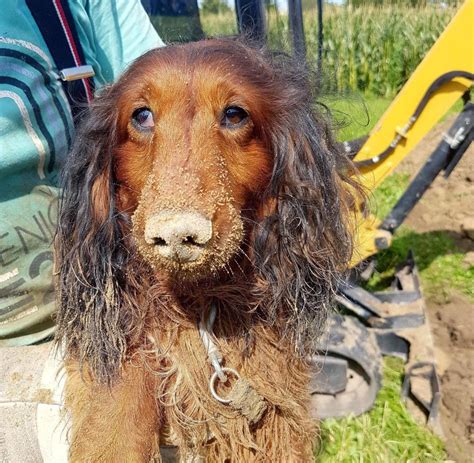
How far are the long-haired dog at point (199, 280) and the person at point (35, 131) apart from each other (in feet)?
0.55

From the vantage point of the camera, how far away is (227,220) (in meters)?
1.08

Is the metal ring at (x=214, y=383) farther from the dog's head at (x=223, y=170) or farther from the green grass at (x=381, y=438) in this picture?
the green grass at (x=381, y=438)

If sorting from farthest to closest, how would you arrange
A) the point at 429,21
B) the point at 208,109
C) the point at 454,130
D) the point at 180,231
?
the point at 429,21 → the point at 454,130 → the point at 208,109 → the point at 180,231

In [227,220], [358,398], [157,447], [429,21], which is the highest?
[227,220]

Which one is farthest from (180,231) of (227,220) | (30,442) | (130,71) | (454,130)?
(454,130)

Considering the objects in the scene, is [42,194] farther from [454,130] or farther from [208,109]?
[454,130]

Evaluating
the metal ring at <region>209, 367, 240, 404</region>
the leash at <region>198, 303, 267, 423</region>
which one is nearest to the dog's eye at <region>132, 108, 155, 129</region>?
the leash at <region>198, 303, 267, 423</region>

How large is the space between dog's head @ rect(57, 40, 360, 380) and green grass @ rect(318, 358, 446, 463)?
1.58 meters

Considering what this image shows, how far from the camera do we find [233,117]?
125 centimetres

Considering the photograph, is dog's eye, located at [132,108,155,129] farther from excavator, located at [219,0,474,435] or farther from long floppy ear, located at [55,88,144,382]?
excavator, located at [219,0,474,435]

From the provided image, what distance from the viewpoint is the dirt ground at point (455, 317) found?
2.80m

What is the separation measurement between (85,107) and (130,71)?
241 millimetres

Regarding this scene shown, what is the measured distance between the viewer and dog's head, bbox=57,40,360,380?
123cm

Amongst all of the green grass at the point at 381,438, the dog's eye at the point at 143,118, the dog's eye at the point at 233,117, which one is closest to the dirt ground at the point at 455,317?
the green grass at the point at 381,438
